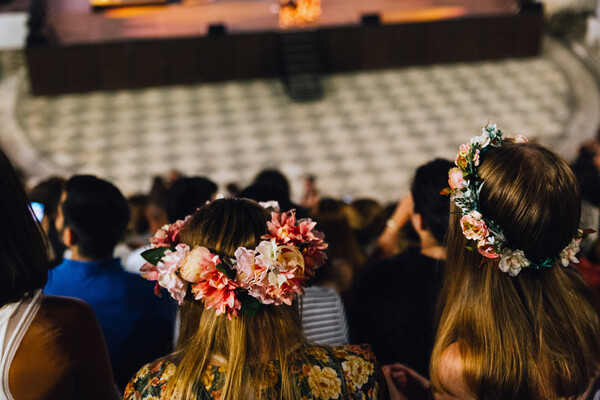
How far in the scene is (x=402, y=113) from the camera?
817 centimetres

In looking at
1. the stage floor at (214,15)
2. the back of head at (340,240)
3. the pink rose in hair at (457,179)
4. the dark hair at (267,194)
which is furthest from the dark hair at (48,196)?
the stage floor at (214,15)

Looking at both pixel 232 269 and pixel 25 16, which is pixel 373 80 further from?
pixel 232 269

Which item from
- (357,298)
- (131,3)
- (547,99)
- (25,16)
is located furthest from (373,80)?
(357,298)

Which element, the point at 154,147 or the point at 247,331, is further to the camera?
the point at 154,147

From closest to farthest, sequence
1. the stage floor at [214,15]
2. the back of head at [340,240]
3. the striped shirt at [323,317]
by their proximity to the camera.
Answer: the striped shirt at [323,317] < the back of head at [340,240] < the stage floor at [214,15]

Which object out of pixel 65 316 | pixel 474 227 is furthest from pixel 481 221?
pixel 65 316

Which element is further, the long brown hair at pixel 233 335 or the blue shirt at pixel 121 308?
the blue shirt at pixel 121 308

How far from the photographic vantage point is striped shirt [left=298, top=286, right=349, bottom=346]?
6.55ft

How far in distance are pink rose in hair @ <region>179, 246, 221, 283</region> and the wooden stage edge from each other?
25.0ft

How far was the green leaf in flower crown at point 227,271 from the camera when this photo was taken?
1363 millimetres

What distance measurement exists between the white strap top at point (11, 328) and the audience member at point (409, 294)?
113 centimetres

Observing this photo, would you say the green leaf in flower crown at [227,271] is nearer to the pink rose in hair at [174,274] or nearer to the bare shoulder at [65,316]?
the pink rose in hair at [174,274]

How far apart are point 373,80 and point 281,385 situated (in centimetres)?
790

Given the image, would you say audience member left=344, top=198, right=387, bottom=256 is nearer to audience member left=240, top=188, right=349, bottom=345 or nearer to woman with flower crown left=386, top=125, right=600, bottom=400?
audience member left=240, top=188, right=349, bottom=345
